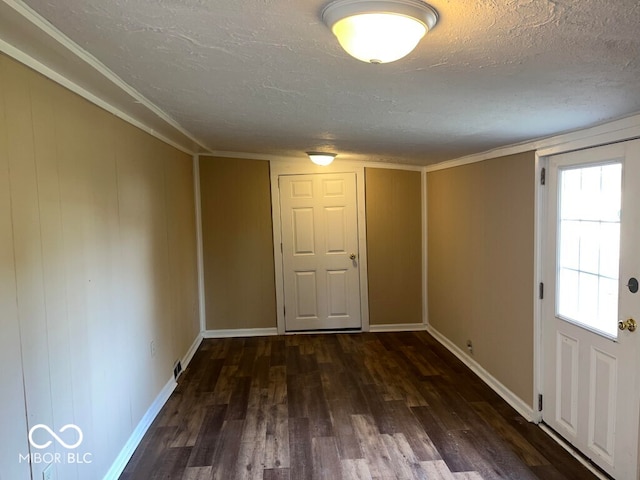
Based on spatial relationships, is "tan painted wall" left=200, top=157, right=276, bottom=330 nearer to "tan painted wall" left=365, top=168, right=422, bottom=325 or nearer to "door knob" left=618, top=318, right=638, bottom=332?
"tan painted wall" left=365, top=168, right=422, bottom=325

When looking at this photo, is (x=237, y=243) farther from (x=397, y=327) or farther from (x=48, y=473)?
(x=48, y=473)

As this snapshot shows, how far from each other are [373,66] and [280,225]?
374cm

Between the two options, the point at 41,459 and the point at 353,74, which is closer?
the point at 353,74

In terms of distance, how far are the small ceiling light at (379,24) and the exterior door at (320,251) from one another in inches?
156

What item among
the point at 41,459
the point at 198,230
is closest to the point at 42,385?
the point at 41,459

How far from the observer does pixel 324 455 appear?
8.79 feet

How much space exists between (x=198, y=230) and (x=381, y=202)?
2.14 metres

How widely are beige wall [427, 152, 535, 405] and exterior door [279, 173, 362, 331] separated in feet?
3.27

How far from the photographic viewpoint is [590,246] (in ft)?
8.20

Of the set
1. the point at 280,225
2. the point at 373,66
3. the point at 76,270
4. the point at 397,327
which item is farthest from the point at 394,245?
the point at 373,66

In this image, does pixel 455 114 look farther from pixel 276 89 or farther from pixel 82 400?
pixel 82 400

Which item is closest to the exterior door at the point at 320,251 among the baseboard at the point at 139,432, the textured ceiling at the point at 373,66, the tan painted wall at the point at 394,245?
the tan painted wall at the point at 394,245

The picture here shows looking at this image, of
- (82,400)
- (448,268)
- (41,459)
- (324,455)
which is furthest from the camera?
(448,268)

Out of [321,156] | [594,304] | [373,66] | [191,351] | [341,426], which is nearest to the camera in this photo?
[373,66]
